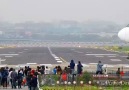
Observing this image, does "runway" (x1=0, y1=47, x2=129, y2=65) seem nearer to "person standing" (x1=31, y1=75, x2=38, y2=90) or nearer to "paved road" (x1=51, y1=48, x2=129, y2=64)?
"paved road" (x1=51, y1=48, x2=129, y2=64)

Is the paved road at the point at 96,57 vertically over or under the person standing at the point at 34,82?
over

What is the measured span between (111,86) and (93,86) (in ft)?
4.52

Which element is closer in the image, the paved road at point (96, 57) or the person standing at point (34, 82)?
the person standing at point (34, 82)

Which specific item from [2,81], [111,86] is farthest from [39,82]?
[111,86]

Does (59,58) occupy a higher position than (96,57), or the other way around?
(96,57)

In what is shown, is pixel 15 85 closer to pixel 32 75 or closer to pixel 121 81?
pixel 32 75

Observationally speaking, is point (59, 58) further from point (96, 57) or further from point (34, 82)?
point (34, 82)

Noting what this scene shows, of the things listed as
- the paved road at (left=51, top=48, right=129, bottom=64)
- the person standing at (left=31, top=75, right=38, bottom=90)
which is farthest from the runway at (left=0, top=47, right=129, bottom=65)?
the person standing at (left=31, top=75, right=38, bottom=90)

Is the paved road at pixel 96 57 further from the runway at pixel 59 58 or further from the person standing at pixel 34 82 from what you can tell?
the person standing at pixel 34 82

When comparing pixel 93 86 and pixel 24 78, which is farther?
pixel 24 78


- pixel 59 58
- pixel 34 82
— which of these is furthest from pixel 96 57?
pixel 34 82

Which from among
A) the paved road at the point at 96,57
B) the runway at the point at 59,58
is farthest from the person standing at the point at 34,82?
the paved road at the point at 96,57

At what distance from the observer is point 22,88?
33.0m

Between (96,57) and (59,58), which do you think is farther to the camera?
(96,57)
